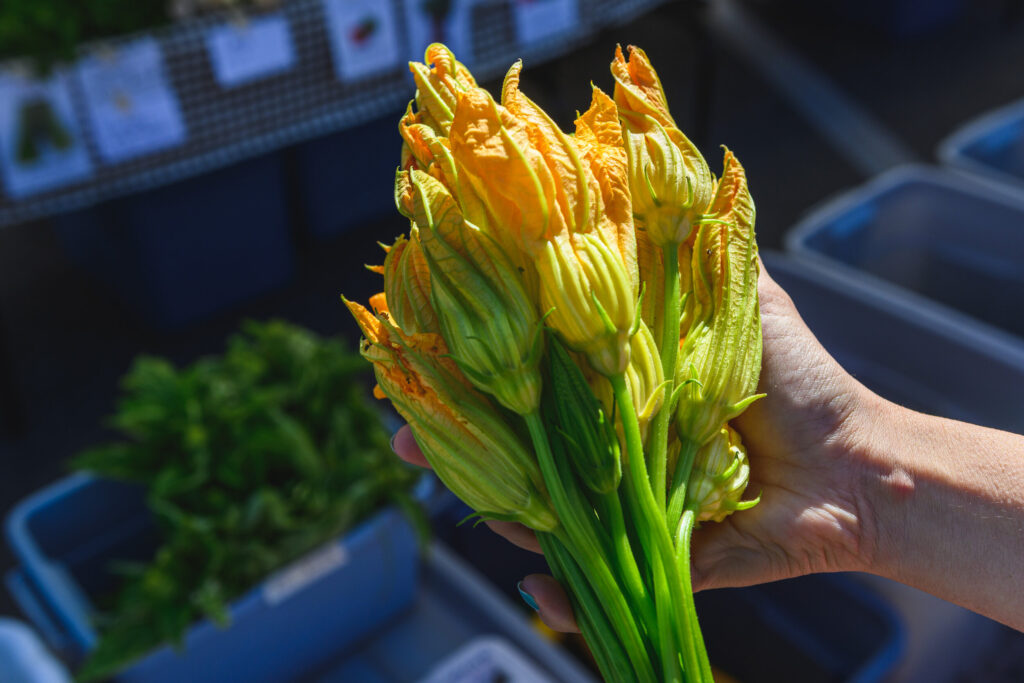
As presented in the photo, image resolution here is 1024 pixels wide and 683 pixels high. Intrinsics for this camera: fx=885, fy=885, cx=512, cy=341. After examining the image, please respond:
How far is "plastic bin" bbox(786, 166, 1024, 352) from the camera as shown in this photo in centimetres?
236

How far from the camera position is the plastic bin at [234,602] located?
1720 mm

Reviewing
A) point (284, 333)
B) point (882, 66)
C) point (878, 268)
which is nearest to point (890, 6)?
point (882, 66)

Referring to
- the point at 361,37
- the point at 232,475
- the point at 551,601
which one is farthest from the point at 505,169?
the point at 361,37

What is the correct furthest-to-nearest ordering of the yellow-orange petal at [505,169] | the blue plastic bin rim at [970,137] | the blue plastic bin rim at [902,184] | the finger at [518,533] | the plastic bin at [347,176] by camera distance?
the plastic bin at [347,176]
the blue plastic bin rim at [970,137]
the blue plastic bin rim at [902,184]
the finger at [518,533]
the yellow-orange petal at [505,169]

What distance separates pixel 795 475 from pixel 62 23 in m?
2.27

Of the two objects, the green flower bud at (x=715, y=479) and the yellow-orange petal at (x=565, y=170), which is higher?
the yellow-orange petal at (x=565, y=170)

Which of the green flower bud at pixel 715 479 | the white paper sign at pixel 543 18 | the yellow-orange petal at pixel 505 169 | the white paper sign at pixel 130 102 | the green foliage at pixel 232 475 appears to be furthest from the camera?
the white paper sign at pixel 543 18

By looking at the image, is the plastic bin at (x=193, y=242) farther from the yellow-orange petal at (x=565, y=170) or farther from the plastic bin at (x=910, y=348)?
the yellow-orange petal at (x=565, y=170)

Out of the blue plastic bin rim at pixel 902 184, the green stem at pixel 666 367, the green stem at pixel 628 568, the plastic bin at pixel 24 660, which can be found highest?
the green stem at pixel 666 367

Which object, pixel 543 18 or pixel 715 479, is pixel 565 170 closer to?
pixel 715 479

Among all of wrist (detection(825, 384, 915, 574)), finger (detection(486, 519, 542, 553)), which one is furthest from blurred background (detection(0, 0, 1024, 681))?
finger (detection(486, 519, 542, 553))

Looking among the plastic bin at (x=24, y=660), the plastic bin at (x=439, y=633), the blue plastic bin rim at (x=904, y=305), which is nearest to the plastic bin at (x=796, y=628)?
the plastic bin at (x=439, y=633)

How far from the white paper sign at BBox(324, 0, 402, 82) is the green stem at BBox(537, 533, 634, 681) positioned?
241cm

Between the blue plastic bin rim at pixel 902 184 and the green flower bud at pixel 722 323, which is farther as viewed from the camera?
the blue plastic bin rim at pixel 902 184
